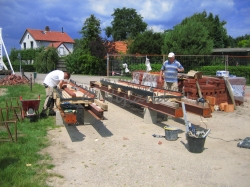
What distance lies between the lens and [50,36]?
63812 millimetres

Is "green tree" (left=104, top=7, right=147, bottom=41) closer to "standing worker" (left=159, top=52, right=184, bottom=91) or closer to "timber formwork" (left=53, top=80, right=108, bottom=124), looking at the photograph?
"standing worker" (left=159, top=52, right=184, bottom=91)

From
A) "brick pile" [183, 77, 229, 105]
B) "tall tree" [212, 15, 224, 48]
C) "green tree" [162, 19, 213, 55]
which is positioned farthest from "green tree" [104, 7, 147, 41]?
"brick pile" [183, 77, 229, 105]

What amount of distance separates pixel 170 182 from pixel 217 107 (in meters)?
6.33

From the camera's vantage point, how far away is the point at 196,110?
628 centimetres

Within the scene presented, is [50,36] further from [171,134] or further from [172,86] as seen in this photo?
[171,134]

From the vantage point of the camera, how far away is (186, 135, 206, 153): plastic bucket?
5297mm

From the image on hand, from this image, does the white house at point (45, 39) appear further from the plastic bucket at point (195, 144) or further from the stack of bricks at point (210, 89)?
the plastic bucket at point (195, 144)

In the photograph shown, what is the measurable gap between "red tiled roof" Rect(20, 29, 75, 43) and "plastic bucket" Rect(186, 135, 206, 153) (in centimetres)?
6014

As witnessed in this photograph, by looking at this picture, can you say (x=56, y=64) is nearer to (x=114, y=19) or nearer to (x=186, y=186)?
(x=186, y=186)

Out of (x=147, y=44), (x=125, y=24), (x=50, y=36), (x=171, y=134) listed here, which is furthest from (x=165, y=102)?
(x=125, y=24)

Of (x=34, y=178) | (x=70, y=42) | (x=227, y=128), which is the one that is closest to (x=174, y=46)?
(x=227, y=128)

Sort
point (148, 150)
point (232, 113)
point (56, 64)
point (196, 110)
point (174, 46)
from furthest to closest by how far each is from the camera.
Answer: point (56, 64)
point (174, 46)
point (232, 113)
point (196, 110)
point (148, 150)

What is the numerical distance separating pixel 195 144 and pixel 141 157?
1039 millimetres

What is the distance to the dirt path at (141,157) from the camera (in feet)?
14.0
